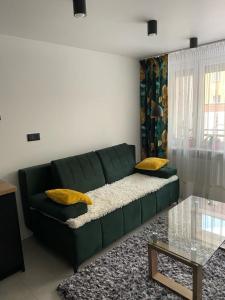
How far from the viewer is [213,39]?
3.03m

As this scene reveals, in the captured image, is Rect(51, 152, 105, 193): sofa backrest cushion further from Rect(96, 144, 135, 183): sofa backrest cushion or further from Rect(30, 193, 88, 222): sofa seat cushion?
Rect(30, 193, 88, 222): sofa seat cushion

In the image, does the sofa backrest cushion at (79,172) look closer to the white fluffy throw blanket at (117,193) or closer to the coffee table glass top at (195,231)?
the white fluffy throw blanket at (117,193)

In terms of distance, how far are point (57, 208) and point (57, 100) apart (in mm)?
1413

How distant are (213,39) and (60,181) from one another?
264cm

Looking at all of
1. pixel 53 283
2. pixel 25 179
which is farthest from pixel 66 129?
pixel 53 283

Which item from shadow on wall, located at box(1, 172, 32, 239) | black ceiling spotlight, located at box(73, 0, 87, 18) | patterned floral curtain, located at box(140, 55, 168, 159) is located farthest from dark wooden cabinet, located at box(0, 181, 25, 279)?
patterned floral curtain, located at box(140, 55, 168, 159)

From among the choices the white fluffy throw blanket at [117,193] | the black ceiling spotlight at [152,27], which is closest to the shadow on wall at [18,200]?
the white fluffy throw blanket at [117,193]

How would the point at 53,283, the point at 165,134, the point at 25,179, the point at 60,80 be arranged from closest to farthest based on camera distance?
1. the point at 53,283
2. the point at 25,179
3. the point at 60,80
4. the point at 165,134

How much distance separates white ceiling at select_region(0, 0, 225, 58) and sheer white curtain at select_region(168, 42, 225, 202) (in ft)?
1.31

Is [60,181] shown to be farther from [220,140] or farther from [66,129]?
[220,140]

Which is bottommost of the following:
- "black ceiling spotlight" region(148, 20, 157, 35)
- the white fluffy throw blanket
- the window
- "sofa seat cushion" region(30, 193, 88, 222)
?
the white fluffy throw blanket

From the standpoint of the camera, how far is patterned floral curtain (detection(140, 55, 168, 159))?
3.87 metres

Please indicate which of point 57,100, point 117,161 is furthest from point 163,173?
point 57,100

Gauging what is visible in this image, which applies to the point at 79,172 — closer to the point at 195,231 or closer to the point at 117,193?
the point at 117,193
